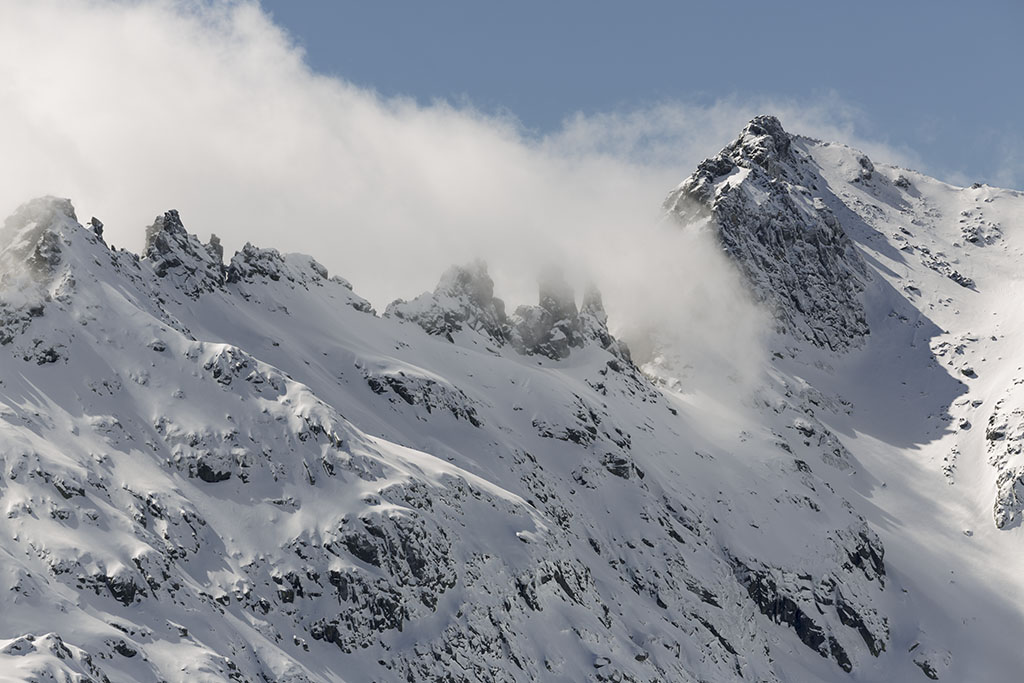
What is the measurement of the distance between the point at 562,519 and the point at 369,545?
30.6 meters

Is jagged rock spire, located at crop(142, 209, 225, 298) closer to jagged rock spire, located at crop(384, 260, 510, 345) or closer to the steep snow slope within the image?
jagged rock spire, located at crop(384, 260, 510, 345)

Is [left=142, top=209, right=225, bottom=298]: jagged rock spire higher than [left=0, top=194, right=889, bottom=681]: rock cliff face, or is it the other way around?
[left=142, top=209, right=225, bottom=298]: jagged rock spire

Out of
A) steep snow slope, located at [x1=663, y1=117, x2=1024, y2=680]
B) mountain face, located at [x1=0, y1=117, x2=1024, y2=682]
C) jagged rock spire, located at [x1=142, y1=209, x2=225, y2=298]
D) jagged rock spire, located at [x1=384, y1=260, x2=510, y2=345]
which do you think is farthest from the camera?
jagged rock spire, located at [x1=384, y1=260, x2=510, y2=345]

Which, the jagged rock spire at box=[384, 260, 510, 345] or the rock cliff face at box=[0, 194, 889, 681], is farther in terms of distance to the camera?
the jagged rock spire at box=[384, 260, 510, 345]

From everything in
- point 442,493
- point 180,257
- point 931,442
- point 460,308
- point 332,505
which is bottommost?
point 332,505

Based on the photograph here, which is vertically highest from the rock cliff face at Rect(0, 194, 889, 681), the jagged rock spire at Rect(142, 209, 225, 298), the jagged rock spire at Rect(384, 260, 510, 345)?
the jagged rock spire at Rect(384, 260, 510, 345)

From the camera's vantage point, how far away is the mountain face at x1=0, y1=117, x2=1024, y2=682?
83.2 metres

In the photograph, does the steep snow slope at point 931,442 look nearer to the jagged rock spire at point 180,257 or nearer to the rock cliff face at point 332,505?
the rock cliff face at point 332,505

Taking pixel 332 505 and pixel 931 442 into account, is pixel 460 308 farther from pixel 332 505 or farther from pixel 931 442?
pixel 931 442

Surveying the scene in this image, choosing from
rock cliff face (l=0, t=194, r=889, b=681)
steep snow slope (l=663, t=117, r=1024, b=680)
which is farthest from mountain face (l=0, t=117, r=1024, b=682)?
steep snow slope (l=663, t=117, r=1024, b=680)

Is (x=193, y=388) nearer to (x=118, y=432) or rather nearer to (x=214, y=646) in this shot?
(x=118, y=432)

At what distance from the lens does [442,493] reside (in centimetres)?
10125

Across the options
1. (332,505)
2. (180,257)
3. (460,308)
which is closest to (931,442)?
(460,308)

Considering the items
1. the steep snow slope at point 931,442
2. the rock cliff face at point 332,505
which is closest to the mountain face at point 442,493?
the rock cliff face at point 332,505
